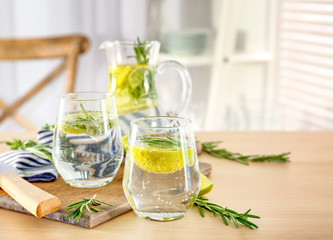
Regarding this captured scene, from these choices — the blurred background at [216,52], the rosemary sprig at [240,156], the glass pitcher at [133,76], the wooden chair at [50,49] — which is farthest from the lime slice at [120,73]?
the blurred background at [216,52]

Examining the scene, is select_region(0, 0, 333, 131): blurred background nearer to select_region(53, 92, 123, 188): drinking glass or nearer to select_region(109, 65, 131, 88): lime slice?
select_region(109, 65, 131, 88): lime slice

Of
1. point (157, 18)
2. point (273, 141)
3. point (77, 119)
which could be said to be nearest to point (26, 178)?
point (77, 119)

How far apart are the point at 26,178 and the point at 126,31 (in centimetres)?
167

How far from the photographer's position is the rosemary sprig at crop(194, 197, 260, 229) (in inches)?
26.1

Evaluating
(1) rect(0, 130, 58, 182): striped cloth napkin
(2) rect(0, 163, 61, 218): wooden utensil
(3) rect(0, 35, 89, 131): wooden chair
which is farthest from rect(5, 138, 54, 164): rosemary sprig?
(3) rect(0, 35, 89, 131): wooden chair

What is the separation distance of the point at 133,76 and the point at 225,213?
0.33m

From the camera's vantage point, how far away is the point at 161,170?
65 cm

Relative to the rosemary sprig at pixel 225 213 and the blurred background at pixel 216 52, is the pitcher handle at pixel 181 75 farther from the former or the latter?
the blurred background at pixel 216 52

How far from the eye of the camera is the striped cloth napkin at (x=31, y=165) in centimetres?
83

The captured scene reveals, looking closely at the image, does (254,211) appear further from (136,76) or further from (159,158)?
(136,76)

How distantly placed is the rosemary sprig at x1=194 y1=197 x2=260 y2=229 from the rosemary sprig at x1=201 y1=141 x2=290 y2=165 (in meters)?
0.27

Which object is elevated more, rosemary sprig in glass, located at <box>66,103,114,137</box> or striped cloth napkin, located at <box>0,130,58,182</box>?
rosemary sprig in glass, located at <box>66,103,114,137</box>

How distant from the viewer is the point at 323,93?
253 cm

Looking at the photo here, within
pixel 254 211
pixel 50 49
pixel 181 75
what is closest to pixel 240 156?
pixel 181 75
